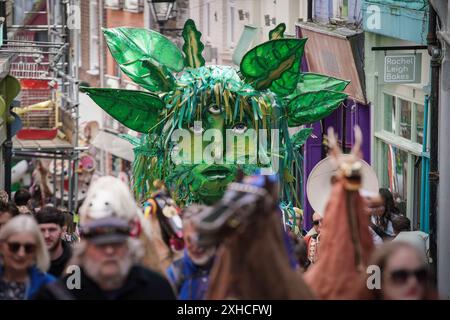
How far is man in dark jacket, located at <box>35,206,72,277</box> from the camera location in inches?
452

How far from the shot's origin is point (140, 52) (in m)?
15.6

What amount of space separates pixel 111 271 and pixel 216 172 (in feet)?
19.9

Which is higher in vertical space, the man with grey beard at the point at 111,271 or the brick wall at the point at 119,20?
the brick wall at the point at 119,20

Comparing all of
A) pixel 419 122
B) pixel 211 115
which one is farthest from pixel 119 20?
pixel 211 115

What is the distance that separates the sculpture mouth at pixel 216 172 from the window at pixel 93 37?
30346 mm

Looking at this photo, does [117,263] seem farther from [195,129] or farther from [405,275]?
A: [195,129]

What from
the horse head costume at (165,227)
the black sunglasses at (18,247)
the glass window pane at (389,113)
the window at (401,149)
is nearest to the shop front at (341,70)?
the window at (401,149)

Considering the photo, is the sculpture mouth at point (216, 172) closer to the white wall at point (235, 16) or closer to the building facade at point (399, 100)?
the building facade at point (399, 100)

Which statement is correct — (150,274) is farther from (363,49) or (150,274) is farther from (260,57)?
(363,49)

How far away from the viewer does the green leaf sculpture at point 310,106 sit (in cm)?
1536

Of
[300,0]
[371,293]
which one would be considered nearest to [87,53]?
[300,0]

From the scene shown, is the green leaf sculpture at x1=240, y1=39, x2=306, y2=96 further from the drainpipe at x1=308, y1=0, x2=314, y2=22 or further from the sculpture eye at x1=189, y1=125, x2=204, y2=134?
the drainpipe at x1=308, y1=0, x2=314, y2=22

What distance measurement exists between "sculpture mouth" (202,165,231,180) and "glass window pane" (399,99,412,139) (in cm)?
741
